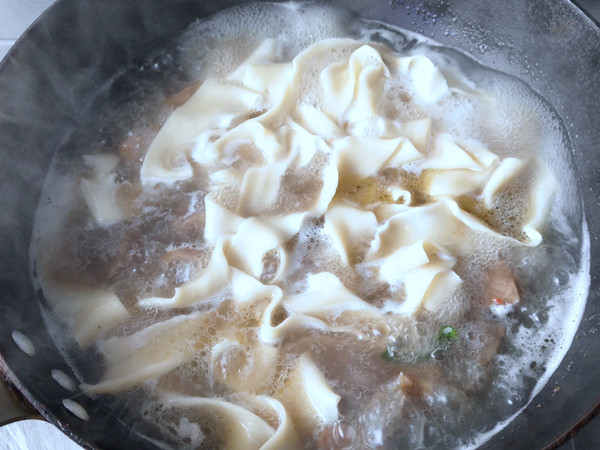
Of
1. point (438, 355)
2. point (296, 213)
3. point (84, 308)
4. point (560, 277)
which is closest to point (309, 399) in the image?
point (438, 355)

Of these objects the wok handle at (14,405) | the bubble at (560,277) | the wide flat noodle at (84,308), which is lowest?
the bubble at (560,277)

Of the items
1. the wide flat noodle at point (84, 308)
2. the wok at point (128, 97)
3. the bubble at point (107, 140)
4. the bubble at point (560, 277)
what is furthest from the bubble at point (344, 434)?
the bubble at point (107, 140)

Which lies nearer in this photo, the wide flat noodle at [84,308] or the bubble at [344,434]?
the bubble at [344,434]

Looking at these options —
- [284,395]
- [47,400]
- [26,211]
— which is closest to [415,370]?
[284,395]

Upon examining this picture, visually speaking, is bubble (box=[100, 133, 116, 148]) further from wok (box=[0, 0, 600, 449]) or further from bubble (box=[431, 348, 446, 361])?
bubble (box=[431, 348, 446, 361])

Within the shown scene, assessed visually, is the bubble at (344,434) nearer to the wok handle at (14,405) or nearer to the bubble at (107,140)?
the wok handle at (14,405)

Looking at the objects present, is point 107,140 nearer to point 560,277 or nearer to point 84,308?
point 84,308

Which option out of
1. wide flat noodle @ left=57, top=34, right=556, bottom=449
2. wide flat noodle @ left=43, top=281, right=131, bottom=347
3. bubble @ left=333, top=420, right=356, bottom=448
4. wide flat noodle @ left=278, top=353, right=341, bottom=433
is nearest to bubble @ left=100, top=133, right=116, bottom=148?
wide flat noodle @ left=57, top=34, right=556, bottom=449
